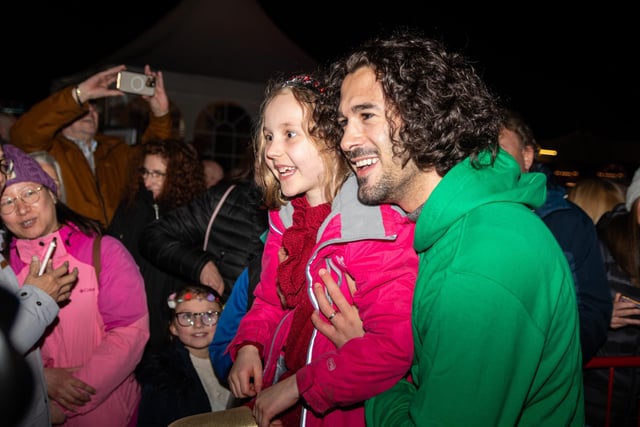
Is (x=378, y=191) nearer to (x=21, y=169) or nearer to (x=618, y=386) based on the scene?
(x=21, y=169)

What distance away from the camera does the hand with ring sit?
1.62 m

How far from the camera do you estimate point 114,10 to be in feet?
83.8

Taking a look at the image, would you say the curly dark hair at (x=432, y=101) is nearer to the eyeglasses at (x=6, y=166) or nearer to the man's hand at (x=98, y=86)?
the eyeglasses at (x=6, y=166)

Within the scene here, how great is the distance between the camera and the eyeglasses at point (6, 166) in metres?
2.44

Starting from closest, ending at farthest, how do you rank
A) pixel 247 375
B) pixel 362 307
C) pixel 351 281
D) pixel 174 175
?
pixel 362 307, pixel 351 281, pixel 247 375, pixel 174 175

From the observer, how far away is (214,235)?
131 inches

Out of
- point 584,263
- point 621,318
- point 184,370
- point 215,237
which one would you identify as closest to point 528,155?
point 584,263

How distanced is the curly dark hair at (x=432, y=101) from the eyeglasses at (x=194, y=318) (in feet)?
7.15

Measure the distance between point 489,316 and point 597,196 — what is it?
144 inches

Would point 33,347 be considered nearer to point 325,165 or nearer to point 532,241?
point 325,165

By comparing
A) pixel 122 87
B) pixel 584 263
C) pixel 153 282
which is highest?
pixel 122 87

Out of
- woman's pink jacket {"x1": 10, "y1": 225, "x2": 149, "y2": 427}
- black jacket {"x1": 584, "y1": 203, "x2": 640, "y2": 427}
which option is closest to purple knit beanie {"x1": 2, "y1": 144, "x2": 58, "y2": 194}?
woman's pink jacket {"x1": 10, "y1": 225, "x2": 149, "y2": 427}

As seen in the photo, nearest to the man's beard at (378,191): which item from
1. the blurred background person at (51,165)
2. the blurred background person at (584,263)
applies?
the blurred background person at (584,263)

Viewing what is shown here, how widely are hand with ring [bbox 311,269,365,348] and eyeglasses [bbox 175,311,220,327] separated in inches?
72.5
